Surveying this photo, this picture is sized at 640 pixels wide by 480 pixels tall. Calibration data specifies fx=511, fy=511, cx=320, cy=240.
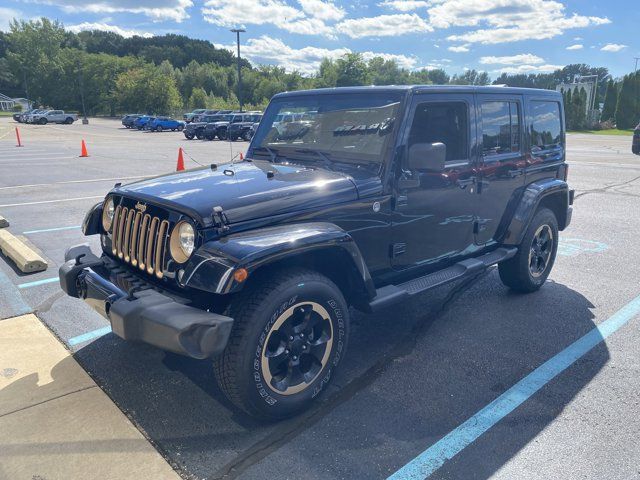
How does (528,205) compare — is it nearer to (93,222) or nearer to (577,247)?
(577,247)

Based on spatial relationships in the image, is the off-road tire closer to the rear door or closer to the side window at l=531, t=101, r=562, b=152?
the rear door

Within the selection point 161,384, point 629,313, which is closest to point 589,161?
point 629,313

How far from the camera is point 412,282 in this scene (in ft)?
12.5

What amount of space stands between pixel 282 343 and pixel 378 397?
0.74m

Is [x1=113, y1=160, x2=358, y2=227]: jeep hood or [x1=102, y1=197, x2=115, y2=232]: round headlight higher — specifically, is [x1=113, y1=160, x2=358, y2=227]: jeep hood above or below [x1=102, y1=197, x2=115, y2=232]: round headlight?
above

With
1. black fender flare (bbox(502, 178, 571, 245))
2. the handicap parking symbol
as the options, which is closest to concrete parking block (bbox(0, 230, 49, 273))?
black fender flare (bbox(502, 178, 571, 245))

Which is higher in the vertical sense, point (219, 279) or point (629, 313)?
point (219, 279)

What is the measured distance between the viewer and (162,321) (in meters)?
2.53

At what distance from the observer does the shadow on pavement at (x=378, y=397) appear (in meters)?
2.63

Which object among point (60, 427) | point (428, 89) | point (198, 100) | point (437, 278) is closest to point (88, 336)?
point (60, 427)

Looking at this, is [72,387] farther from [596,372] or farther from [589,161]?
[589,161]

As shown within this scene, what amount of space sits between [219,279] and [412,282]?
173cm

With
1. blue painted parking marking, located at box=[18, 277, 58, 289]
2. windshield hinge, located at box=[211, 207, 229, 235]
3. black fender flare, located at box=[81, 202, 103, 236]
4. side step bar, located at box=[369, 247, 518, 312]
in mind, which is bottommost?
blue painted parking marking, located at box=[18, 277, 58, 289]

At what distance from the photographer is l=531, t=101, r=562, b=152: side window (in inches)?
191
